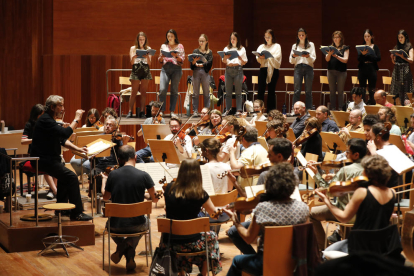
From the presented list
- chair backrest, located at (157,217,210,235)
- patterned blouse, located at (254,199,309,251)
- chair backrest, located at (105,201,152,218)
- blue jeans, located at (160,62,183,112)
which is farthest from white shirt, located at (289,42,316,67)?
patterned blouse, located at (254,199,309,251)

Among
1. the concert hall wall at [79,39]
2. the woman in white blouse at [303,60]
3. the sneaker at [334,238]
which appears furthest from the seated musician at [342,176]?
the concert hall wall at [79,39]

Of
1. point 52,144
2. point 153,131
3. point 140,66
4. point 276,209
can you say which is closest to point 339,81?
point 140,66

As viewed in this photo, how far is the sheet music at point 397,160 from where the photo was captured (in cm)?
375

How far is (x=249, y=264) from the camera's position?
3090mm

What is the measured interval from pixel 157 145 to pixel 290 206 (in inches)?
112

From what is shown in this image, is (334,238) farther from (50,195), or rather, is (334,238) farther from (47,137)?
(50,195)

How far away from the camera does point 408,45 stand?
343 inches

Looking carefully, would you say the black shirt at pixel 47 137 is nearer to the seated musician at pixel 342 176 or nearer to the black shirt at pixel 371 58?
the seated musician at pixel 342 176

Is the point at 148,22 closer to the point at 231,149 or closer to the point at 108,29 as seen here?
the point at 108,29

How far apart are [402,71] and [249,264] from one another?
681 centimetres

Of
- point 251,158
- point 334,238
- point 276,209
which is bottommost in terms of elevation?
point 334,238

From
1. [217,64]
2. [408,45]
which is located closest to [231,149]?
[408,45]

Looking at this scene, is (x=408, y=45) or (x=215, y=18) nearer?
(x=408, y=45)

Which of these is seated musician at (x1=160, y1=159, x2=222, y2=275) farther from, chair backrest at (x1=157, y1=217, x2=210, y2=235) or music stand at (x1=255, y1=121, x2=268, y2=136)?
music stand at (x1=255, y1=121, x2=268, y2=136)
